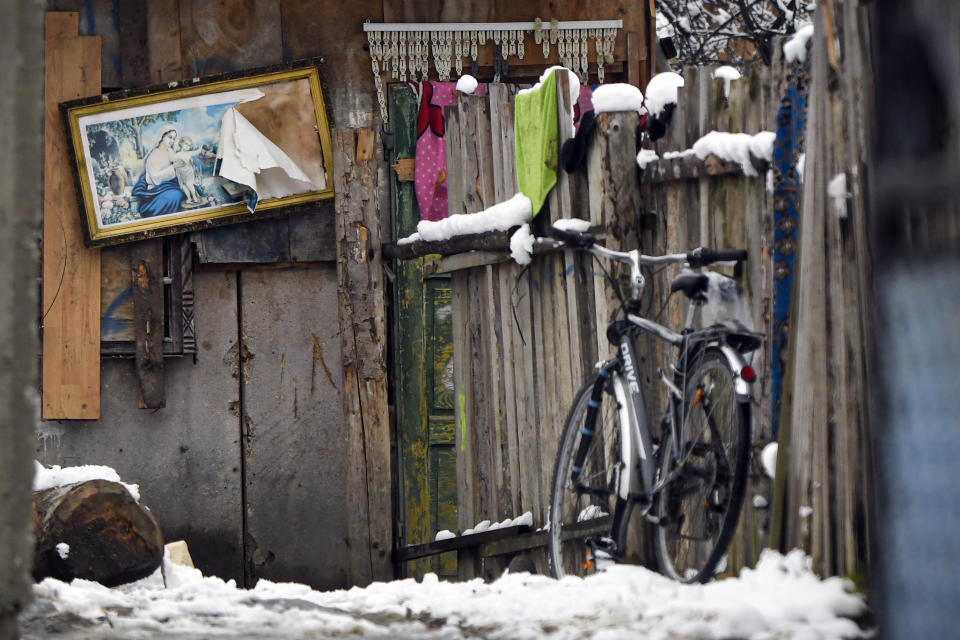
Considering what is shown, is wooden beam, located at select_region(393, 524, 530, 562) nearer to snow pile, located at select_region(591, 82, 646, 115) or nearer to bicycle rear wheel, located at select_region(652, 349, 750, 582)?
bicycle rear wheel, located at select_region(652, 349, 750, 582)

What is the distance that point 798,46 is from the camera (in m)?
3.83

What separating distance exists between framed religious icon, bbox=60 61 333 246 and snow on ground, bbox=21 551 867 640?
13.7ft

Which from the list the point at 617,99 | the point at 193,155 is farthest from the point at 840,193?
the point at 193,155

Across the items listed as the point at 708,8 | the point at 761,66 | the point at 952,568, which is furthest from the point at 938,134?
the point at 708,8

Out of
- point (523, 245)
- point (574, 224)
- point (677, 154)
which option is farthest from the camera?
point (523, 245)

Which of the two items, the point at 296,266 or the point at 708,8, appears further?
the point at 708,8

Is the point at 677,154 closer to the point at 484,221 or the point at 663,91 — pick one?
the point at 663,91

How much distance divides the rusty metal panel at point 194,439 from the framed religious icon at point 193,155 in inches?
22.4

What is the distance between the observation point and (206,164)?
8.35 m

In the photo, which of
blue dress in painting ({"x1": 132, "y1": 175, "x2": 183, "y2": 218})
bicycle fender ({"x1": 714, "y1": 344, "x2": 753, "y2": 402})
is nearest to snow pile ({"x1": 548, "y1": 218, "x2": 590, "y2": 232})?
bicycle fender ({"x1": 714, "y1": 344, "x2": 753, "y2": 402})

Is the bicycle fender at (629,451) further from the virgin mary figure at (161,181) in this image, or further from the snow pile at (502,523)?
the virgin mary figure at (161,181)

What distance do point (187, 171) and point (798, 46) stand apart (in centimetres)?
548

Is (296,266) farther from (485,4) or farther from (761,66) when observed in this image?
(761,66)

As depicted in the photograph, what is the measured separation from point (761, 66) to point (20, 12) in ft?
8.57
